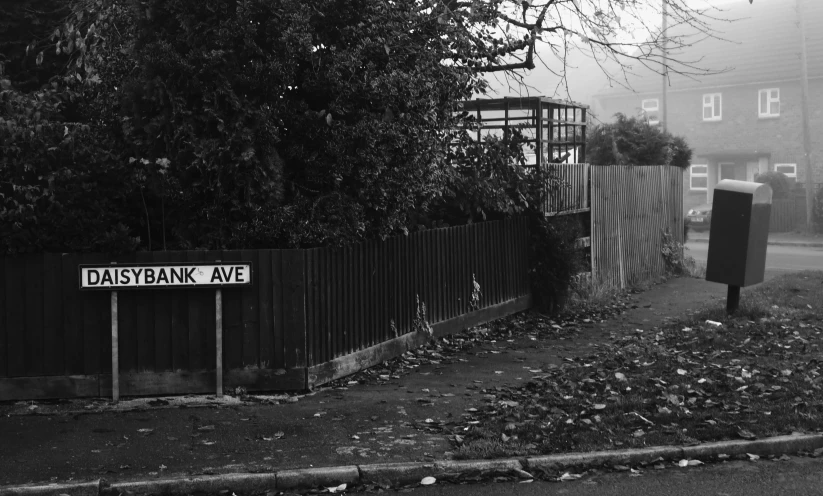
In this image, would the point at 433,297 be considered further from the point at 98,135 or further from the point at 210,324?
the point at 98,135

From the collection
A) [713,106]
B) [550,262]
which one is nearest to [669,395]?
[550,262]

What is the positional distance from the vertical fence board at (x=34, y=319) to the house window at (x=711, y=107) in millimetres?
44764

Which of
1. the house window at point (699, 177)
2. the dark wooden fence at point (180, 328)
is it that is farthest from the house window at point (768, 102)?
the dark wooden fence at point (180, 328)

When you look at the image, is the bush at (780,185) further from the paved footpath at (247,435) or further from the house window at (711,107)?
the paved footpath at (247,435)

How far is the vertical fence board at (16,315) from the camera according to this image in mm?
7902

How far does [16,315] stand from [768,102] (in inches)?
1729

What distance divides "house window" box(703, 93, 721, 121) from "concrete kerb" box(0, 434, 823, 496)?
44.2 m

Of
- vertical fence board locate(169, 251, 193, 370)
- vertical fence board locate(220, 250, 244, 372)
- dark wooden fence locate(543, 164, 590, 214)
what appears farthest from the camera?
dark wooden fence locate(543, 164, 590, 214)

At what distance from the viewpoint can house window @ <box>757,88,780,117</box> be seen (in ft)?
148

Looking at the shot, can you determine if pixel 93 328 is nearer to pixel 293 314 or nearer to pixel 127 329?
pixel 127 329

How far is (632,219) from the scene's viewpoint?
17.7 m

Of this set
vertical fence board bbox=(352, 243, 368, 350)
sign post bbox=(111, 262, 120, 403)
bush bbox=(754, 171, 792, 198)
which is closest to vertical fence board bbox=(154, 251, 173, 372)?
sign post bbox=(111, 262, 120, 403)

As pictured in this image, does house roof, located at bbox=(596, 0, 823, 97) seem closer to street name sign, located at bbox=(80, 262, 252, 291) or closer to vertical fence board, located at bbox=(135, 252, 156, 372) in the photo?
street name sign, located at bbox=(80, 262, 252, 291)

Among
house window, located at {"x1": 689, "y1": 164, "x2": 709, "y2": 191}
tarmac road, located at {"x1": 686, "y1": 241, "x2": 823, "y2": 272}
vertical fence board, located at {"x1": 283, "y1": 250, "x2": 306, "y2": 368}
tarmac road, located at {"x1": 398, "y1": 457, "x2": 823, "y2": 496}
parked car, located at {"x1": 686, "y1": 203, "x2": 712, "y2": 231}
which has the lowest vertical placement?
tarmac road, located at {"x1": 398, "y1": 457, "x2": 823, "y2": 496}
